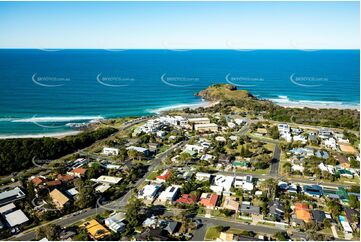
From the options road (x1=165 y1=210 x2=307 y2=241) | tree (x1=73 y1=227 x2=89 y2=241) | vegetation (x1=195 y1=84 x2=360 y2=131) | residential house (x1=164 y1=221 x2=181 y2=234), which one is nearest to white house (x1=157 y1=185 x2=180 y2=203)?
road (x1=165 y1=210 x2=307 y2=241)

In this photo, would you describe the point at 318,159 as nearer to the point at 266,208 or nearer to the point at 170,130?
the point at 266,208

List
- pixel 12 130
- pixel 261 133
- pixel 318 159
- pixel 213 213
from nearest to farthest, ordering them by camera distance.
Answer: pixel 213 213 < pixel 318 159 < pixel 261 133 < pixel 12 130

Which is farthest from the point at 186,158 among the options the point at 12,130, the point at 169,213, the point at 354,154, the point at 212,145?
the point at 12,130

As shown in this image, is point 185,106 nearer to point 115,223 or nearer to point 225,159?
point 225,159

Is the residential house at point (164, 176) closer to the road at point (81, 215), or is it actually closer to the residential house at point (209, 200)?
the road at point (81, 215)

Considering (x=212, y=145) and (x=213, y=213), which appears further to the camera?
(x=212, y=145)

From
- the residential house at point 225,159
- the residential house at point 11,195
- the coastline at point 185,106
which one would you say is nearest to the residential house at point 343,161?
the residential house at point 225,159
